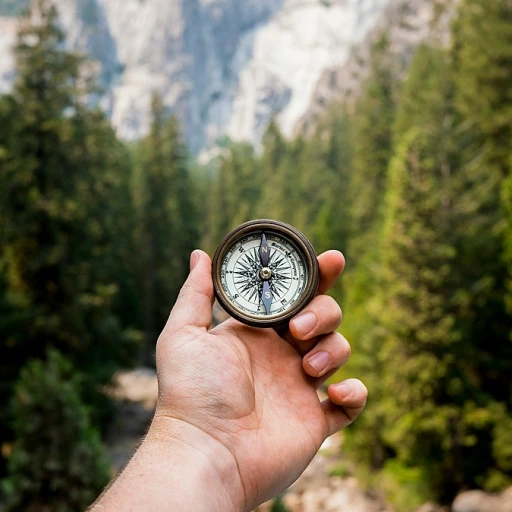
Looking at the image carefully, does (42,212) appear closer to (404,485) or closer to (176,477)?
(404,485)

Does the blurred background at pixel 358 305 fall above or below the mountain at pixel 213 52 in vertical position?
below

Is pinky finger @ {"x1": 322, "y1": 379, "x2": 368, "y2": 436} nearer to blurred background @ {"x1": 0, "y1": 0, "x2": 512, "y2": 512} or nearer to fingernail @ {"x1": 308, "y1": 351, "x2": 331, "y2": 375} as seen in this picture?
fingernail @ {"x1": 308, "y1": 351, "x2": 331, "y2": 375}

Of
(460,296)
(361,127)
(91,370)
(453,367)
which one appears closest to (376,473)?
(453,367)

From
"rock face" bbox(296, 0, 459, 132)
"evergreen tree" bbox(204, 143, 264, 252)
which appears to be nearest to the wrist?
"evergreen tree" bbox(204, 143, 264, 252)

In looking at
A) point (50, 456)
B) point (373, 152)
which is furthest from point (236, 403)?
point (373, 152)

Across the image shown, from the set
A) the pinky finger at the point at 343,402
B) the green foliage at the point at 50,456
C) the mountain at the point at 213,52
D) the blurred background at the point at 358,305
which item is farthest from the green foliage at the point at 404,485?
the mountain at the point at 213,52

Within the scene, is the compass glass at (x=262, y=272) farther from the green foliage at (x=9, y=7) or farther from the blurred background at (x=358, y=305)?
the green foliage at (x=9, y=7)
